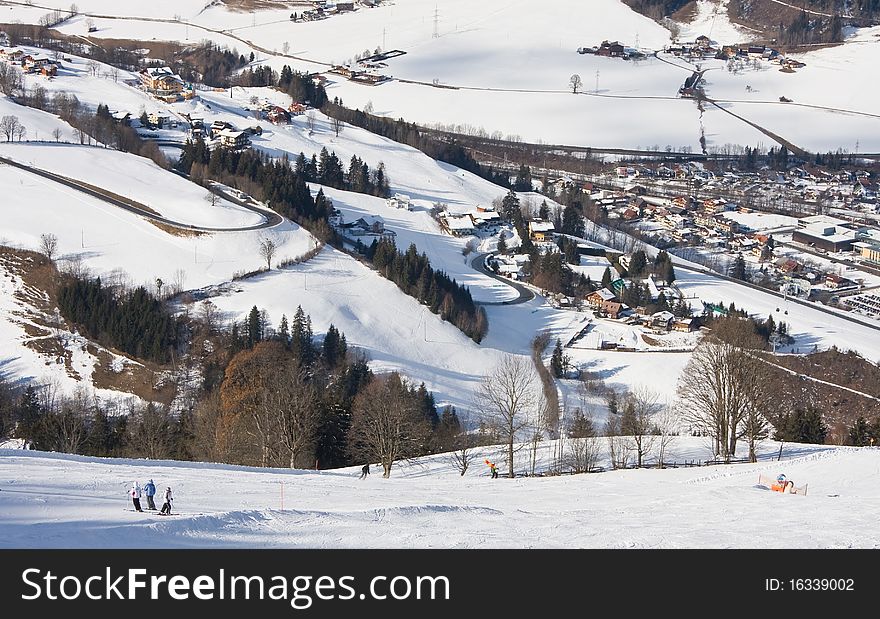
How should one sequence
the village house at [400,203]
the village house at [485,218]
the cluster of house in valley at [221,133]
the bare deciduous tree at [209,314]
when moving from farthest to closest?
the cluster of house in valley at [221,133] < the village house at [400,203] < the village house at [485,218] < the bare deciduous tree at [209,314]

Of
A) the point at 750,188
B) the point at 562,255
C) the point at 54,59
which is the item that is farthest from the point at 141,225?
the point at 750,188

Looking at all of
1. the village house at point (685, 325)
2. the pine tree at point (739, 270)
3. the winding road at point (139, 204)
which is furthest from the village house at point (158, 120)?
the village house at point (685, 325)

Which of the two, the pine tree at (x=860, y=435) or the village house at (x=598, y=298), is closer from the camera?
the pine tree at (x=860, y=435)

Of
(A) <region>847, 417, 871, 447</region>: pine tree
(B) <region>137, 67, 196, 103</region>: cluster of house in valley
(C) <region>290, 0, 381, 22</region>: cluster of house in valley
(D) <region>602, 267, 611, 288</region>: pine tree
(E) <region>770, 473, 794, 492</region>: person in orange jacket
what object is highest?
(C) <region>290, 0, 381, 22</region>: cluster of house in valley

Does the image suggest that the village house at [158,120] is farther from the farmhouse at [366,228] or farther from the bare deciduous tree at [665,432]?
the bare deciduous tree at [665,432]

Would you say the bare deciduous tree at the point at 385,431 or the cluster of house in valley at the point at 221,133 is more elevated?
the cluster of house in valley at the point at 221,133

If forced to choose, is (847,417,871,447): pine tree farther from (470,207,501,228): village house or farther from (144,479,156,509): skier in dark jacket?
(470,207,501,228): village house

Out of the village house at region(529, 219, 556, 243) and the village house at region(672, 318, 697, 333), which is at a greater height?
the village house at region(529, 219, 556, 243)

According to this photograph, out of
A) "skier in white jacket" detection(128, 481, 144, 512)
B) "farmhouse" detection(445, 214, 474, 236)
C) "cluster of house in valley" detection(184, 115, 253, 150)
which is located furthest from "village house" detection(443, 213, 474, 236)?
"skier in white jacket" detection(128, 481, 144, 512)
